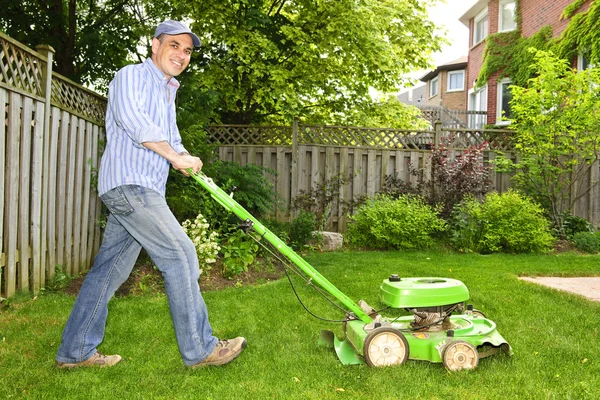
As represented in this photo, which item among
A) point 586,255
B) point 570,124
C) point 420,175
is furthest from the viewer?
point 420,175

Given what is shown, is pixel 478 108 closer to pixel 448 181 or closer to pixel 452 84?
pixel 452 84

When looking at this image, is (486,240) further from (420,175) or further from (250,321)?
(250,321)

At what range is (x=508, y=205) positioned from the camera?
29.8 ft

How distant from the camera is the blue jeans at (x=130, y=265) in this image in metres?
A: 3.12

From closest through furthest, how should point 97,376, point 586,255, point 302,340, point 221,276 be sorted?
point 97,376, point 302,340, point 221,276, point 586,255

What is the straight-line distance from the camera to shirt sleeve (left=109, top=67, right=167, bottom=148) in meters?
3.05

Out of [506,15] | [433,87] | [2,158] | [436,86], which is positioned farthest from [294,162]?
[433,87]

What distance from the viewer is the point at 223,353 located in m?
3.47

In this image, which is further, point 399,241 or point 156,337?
point 399,241

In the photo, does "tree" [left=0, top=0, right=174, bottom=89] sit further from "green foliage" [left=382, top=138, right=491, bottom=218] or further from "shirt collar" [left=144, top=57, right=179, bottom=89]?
"shirt collar" [left=144, top=57, right=179, bottom=89]

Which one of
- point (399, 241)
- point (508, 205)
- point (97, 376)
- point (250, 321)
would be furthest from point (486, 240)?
point (97, 376)

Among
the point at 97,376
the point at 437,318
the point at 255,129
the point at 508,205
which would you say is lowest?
the point at 97,376

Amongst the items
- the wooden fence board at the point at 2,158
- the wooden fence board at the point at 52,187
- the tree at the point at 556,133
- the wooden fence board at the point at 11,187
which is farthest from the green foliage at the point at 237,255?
the tree at the point at 556,133

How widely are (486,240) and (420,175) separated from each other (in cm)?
225
